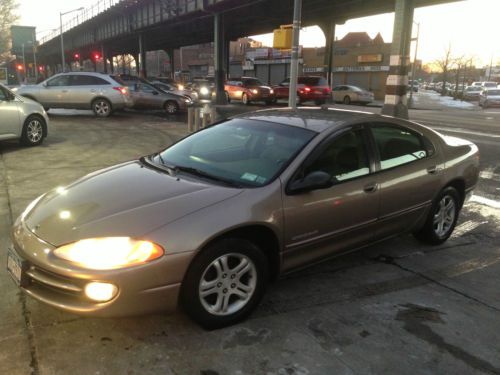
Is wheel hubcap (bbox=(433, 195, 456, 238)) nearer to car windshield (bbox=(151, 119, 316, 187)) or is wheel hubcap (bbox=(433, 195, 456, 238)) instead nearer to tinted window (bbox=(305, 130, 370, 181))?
tinted window (bbox=(305, 130, 370, 181))

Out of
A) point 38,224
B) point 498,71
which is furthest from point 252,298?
point 498,71

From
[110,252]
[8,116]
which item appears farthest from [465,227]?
[8,116]

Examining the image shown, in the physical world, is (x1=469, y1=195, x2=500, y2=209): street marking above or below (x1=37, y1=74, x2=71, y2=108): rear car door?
below

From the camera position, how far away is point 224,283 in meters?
3.12

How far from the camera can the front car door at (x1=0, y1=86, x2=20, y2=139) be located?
351 inches

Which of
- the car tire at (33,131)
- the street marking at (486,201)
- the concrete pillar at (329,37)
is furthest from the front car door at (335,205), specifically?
the concrete pillar at (329,37)

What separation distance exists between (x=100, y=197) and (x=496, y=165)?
8532 mm

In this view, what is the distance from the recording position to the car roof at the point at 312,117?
3910mm

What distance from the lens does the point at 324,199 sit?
141 inches

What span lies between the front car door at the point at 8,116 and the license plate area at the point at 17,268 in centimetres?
665

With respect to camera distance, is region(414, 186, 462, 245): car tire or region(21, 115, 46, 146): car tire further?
region(21, 115, 46, 146): car tire

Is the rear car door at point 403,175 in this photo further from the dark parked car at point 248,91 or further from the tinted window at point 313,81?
the tinted window at point 313,81

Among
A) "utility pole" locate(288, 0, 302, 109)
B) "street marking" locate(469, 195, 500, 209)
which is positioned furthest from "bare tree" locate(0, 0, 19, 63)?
"street marking" locate(469, 195, 500, 209)

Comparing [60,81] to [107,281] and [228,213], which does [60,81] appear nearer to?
[228,213]
